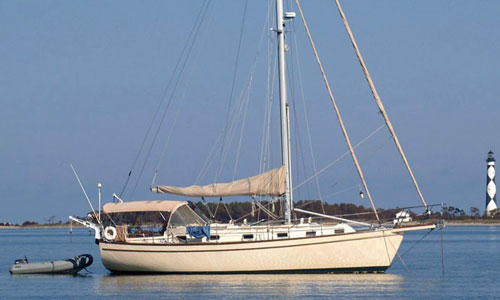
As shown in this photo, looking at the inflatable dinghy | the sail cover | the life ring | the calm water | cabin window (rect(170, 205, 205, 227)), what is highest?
the sail cover

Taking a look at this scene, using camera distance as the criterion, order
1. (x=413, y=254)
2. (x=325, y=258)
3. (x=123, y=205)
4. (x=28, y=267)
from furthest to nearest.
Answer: (x=413, y=254) → (x=28, y=267) → (x=123, y=205) → (x=325, y=258)

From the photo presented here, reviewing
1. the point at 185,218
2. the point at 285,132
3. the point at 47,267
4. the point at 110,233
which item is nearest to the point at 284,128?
the point at 285,132

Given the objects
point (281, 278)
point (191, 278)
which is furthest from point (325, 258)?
point (191, 278)

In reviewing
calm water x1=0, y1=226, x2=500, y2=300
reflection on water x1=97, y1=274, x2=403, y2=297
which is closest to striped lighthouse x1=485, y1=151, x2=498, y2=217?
calm water x1=0, y1=226, x2=500, y2=300

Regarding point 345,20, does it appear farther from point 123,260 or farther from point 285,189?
point 123,260

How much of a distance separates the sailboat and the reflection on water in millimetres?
581

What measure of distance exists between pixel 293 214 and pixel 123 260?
820cm

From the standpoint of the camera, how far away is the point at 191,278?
4144cm

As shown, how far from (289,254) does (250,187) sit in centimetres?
359

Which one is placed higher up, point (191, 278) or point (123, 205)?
point (123, 205)

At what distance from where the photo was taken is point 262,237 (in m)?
41.2

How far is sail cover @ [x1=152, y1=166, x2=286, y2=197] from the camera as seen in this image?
4194cm

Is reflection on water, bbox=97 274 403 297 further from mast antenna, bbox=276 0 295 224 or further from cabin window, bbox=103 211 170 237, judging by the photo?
mast antenna, bbox=276 0 295 224

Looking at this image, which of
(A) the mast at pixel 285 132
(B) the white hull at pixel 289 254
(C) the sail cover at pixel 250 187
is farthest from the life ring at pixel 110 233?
(A) the mast at pixel 285 132
